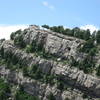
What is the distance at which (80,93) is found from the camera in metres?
165

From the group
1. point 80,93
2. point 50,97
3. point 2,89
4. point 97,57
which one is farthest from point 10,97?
point 97,57

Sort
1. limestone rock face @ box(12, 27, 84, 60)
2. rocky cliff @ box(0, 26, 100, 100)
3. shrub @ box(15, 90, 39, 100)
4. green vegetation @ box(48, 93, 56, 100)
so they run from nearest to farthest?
green vegetation @ box(48, 93, 56, 100) → rocky cliff @ box(0, 26, 100, 100) → shrub @ box(15, 90, 39, 100) → limestone rock face @ box(12, 27, 84, 60)

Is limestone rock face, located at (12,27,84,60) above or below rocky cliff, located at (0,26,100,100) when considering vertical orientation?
above

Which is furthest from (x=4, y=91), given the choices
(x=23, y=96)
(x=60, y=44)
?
(x=60, y=44)

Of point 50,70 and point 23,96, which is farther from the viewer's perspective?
point 50,70

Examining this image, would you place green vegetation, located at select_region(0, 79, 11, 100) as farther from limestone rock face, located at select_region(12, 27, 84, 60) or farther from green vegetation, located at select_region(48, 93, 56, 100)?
limestone rock face, located at select_region(12, 27, 84, 60)

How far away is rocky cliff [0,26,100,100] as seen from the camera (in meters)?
166

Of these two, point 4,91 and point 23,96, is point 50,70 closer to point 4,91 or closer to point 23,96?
point 23,96

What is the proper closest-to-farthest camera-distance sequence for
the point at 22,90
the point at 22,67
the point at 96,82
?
the point at 96,82 → the point at 22,90 → the point at 22,67

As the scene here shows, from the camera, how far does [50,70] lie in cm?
17962

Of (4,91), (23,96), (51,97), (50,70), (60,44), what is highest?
(60,44)

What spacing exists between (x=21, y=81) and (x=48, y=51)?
23.1 meters

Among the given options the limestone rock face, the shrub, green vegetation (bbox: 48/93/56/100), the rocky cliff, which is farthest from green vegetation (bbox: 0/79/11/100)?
the limestone rock face

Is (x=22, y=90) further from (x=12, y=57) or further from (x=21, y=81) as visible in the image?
(x=12, y=57)
